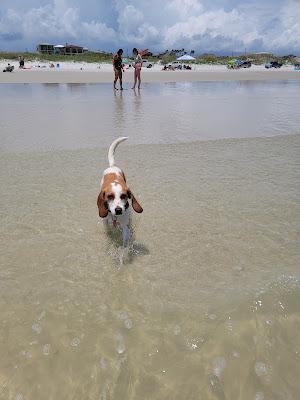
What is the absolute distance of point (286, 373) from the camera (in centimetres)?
297

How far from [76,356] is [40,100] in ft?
57.4

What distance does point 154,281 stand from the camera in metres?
4.18

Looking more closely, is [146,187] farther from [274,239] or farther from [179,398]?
[179,398]

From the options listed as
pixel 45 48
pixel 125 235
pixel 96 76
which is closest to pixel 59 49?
pixel 45 48

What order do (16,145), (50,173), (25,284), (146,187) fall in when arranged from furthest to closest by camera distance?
(16,145)
(50,173)
(146,187)
(25,284)

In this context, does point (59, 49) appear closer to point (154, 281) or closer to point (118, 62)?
point (118, 62)

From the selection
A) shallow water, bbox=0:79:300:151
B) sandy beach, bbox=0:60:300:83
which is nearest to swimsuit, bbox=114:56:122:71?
shallow water, bbox=0:79:300:151

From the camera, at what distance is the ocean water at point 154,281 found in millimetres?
2982

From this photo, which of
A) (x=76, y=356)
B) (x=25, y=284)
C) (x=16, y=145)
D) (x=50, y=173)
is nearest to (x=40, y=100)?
(x=16, y=145)

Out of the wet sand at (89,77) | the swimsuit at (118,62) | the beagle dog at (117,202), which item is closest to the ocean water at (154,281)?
the beagle dog at (117,202)

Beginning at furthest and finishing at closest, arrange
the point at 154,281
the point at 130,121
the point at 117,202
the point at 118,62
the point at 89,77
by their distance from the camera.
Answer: the point at 89,77 → the point at 118,62 → the point at 130,121 → the point at 117,202 → the point at 154,281

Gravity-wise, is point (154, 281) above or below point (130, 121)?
above

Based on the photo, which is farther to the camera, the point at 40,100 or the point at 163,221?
the point at 40,100

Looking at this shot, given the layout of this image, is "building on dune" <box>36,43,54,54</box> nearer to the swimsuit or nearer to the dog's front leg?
the swimsuit
